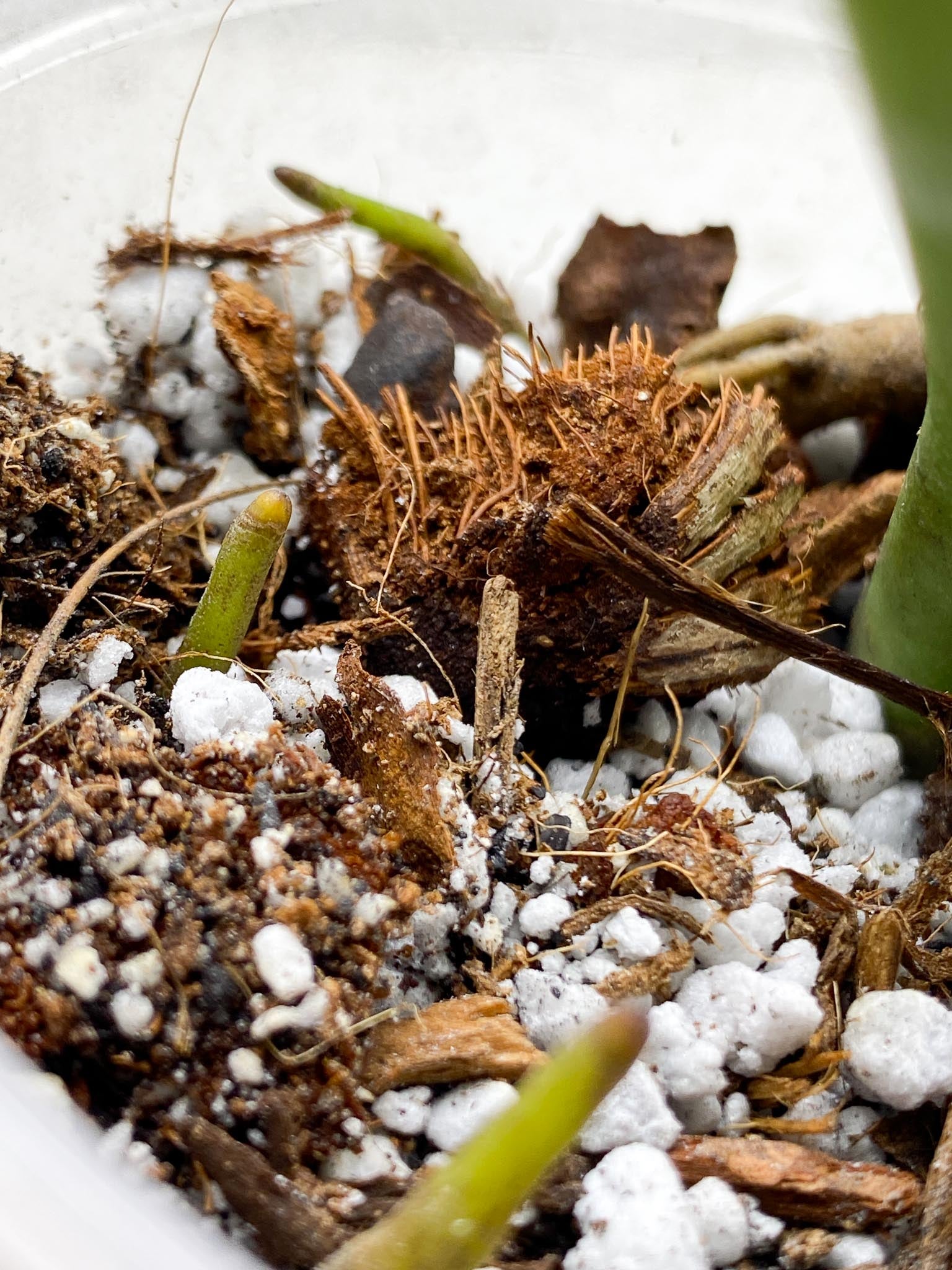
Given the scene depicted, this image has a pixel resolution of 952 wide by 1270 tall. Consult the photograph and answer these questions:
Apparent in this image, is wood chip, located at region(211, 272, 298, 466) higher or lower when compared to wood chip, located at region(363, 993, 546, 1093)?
higher

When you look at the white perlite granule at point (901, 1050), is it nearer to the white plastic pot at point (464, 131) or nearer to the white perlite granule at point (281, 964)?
the white perlite granule at point (281, 964)

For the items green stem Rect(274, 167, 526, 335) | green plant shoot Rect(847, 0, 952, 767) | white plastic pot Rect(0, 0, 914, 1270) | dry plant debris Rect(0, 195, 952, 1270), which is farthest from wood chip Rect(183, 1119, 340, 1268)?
green stem Rect(274, 167, 526, 335)

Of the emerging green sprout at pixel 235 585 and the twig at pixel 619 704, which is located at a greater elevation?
the emerging green sprout at pixel 235 585

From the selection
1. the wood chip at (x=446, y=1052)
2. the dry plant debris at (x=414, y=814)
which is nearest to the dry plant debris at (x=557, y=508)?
the dry plant debris at (x=414, y=814)

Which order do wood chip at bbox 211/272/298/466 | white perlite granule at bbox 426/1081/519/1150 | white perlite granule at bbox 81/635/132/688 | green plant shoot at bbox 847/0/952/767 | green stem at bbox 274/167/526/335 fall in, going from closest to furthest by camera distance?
green plant shoot at bbox 847/0/952/767 → white perlite granule at bbox 426/1081/519/1150 → white perlite granule at bbox 81/635/132/688 → wood chip at bbox 211/272/298/466 → green stem at bbox 274/167/526/335

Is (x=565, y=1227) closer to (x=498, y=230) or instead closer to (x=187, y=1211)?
(x=187, y=1211)

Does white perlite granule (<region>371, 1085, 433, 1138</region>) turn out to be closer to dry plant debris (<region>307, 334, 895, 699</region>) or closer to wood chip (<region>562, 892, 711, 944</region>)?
wood chip (<region>562, 892, 711, 944</region>)

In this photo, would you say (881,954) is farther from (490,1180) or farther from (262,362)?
(262,362)

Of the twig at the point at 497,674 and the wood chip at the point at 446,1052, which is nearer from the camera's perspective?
the wood chip at the point at 446,1052
